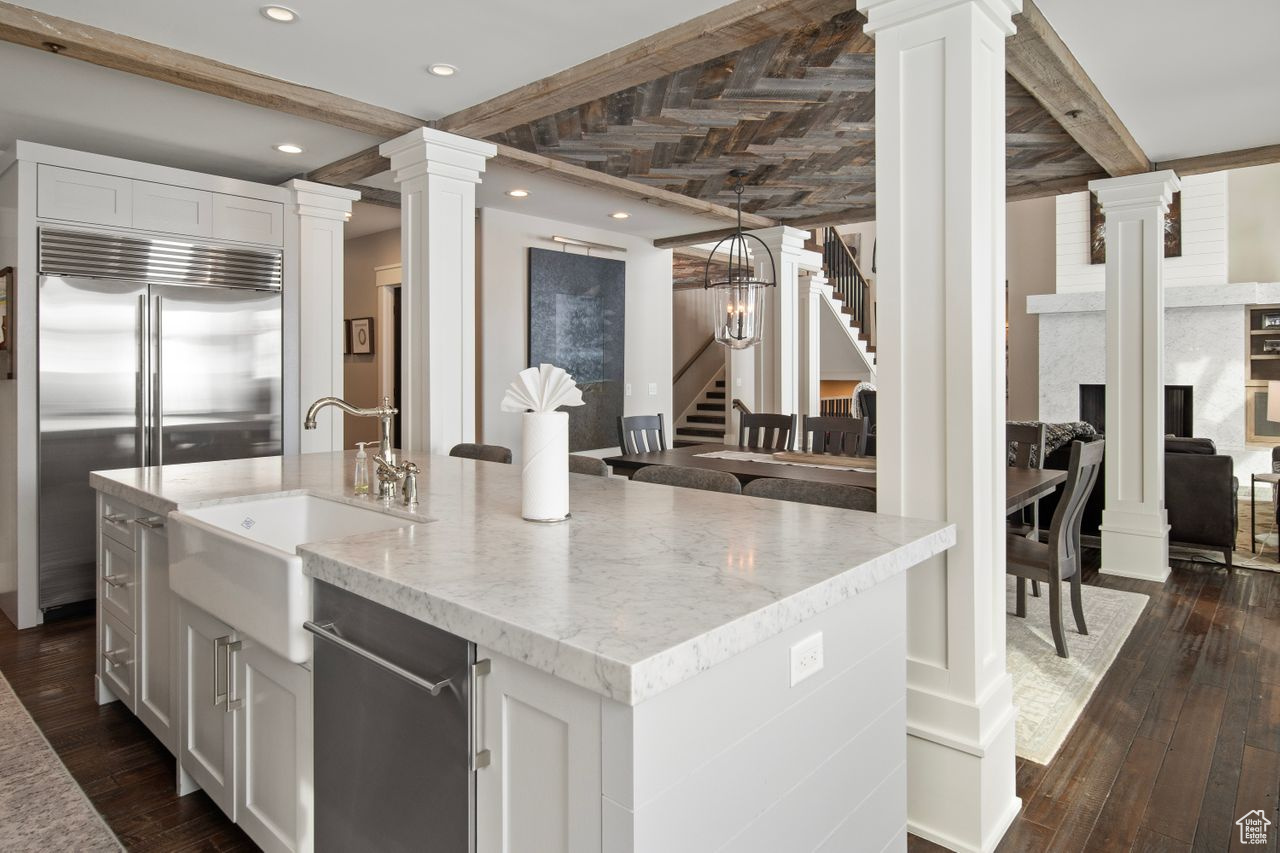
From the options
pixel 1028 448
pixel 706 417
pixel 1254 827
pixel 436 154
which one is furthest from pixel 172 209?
pixel 706 417

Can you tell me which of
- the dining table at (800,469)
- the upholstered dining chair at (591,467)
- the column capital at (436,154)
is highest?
the column capital at (436,154)

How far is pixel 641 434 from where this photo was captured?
529 centimetres

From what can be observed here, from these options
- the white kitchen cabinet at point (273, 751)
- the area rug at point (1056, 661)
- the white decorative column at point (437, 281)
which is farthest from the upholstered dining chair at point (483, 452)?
the area rug at point (1056, 661)

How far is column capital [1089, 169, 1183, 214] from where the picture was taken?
4.47 metres

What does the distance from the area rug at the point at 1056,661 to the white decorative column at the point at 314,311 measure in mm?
4106

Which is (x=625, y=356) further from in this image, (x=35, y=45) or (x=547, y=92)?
(x=35, y=45)

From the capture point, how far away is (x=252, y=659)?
71.7 inches

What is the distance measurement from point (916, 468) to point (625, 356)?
5.05 metres

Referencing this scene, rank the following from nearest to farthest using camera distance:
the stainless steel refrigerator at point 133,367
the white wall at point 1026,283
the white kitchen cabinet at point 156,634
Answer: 1. the white kitchen cabinet at point 156,634
2. the stainless steel refrigerator at point 133,367
3. the white wall at point 1026,283

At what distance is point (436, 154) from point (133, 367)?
201cm

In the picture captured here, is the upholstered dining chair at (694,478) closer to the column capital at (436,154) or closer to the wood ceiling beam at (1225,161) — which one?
the column capital at (436,154)

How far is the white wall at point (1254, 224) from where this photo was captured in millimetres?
8141

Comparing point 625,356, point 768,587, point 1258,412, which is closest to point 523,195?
point 625,356

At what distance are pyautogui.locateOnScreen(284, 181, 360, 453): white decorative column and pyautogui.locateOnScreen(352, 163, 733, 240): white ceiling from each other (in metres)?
0.41
